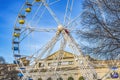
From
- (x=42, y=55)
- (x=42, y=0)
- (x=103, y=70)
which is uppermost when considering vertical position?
(x=42, y=0)

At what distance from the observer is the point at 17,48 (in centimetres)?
4762

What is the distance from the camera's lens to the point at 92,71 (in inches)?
1748

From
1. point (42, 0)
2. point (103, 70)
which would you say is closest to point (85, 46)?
point (42, 0)

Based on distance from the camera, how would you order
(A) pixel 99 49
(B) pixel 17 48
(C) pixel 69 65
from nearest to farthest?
(A) pixel 99 49, (B) pixel 17 48, (C) pixel 69 65

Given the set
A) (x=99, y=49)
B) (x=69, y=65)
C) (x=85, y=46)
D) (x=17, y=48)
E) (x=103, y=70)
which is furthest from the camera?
(x=69, y=65)

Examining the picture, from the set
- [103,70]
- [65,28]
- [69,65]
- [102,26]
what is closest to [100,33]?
[102,26]

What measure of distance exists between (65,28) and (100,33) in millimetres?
16200

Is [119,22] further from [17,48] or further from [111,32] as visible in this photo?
[17,48]

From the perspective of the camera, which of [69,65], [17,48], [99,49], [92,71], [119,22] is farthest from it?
[69,65]

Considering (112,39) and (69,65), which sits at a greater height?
(112,39)

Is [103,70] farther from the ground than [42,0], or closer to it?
closer to it

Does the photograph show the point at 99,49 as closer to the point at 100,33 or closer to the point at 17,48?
the point at 100,33

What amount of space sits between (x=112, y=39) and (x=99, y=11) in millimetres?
3070

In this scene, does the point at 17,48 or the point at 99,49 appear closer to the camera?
the point at 99,49
